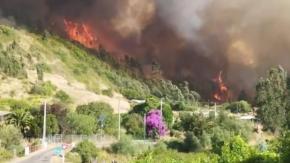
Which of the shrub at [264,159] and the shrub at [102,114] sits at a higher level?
the shrub at [102,114]

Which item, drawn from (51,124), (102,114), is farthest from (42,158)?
(102,114)

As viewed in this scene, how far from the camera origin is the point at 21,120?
9200 cm

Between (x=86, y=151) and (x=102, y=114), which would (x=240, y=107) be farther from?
(x=86, y=151)

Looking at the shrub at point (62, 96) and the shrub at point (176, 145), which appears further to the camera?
the shrub at point (62, 96)

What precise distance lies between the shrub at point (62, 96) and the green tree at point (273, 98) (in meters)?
38.8

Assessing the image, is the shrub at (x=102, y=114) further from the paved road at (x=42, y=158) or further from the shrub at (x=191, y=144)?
the paved road at (x=42, y=158)

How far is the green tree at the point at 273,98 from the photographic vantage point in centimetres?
11256

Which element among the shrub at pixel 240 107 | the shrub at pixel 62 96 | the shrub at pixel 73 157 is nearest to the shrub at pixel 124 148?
the shrub at pixel 73 157

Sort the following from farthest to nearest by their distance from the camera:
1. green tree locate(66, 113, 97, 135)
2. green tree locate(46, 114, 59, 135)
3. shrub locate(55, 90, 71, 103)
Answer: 1. shrub locate(55, 90, 71, 103)
2. green tree locate(66, 113, 97, 135)
3. green tree locate(46, 114, 59, 135)

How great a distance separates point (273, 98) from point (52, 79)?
63.8 metres

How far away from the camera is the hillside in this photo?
141 meters

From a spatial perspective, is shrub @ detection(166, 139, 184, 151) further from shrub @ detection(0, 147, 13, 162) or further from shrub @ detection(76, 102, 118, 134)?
shrub @ detection(0, 147, 13, 162)

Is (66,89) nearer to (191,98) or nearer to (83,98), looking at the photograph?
(83,98)

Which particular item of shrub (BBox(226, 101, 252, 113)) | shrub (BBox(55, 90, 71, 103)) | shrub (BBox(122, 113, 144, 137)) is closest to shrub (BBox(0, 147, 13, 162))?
shrub (BBox(122, 113, 144, 137))
